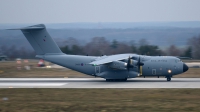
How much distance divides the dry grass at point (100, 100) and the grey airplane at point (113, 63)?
6.74m

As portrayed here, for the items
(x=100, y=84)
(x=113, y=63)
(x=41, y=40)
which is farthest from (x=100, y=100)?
(x=41, y=40)

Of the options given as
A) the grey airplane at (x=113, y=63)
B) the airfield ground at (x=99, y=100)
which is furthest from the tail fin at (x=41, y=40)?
the airfield ground at (x=99, y=100)

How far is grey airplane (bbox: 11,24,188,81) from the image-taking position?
106 feet

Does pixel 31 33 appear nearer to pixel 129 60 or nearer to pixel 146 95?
pixel 129 60

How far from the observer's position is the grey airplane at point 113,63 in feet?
106

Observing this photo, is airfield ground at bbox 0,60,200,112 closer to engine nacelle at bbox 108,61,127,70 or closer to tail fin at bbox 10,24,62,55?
engine nacelle at bbox 108,61,127,70

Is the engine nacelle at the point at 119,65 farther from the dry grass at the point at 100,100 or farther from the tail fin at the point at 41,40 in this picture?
the dry grass at the point at 100,100

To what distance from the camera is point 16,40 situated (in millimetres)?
98750

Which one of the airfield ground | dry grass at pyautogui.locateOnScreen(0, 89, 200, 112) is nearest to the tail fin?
the airfield ground

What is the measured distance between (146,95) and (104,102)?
3.61 m

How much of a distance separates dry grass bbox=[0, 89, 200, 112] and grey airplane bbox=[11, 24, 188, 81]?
6.74m

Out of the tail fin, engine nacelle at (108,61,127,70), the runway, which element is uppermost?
the tail fin

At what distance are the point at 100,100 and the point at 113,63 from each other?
11.0 meters

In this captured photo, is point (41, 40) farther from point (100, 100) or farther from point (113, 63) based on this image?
point (100, 100)
